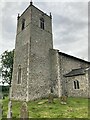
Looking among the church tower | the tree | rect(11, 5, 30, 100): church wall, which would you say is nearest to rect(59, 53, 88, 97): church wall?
the church tower

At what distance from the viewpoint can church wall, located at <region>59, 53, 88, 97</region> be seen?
1926 cm

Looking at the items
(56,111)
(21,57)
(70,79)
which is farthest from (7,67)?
(56,111)

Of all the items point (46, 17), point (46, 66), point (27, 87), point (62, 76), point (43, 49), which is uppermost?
point (46, 17)

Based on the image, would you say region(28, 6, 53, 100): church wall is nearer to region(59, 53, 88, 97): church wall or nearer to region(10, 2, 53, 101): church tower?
region(10, 2, 53, 101): church tower

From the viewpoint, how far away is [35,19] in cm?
2330

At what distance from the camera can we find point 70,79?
21.2m

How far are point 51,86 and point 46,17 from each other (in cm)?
1326

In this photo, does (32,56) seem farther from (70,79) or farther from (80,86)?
(80,86)

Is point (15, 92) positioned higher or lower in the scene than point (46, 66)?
lower

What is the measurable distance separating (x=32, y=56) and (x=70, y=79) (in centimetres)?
703

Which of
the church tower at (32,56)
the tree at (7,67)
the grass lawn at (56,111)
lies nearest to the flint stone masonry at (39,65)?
the church tower at (32,56)

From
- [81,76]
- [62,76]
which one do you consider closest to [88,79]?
[81,76]

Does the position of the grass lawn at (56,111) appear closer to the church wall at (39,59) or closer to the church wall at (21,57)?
the church wall at (39,59)

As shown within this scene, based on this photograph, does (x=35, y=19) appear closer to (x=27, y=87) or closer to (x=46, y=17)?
(x=46, y=17)
